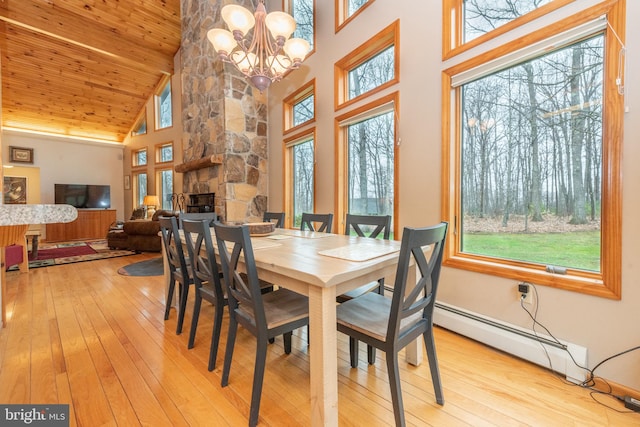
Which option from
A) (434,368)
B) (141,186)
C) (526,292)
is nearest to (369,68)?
(526,292)

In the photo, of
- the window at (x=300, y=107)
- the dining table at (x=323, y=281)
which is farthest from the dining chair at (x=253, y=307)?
the window at (x=300, y=107)

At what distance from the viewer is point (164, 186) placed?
7.30 meters

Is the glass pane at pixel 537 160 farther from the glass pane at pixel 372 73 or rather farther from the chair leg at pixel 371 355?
the chair leg at pixel 371 355

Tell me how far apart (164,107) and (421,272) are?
8.22 meters

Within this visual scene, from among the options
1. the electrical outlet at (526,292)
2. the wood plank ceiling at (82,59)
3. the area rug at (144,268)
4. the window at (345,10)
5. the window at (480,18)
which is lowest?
the area rug at (144,268)

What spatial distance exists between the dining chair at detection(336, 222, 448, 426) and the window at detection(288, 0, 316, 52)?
344 cm

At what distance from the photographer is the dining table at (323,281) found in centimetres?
106

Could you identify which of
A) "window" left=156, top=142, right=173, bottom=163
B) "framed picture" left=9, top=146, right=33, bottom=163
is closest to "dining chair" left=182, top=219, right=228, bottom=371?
"window" left=156, top=142, right=173, bottom=163

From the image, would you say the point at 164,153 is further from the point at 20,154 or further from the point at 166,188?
the point at 20,154

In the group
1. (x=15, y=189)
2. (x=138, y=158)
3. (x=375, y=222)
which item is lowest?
(x=375, y=222)

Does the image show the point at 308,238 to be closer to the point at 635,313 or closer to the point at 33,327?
the point at 635,313

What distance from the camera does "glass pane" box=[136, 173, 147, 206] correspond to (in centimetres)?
783

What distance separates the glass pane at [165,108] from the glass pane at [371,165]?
604 centimetres

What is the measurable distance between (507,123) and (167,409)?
269 cm
